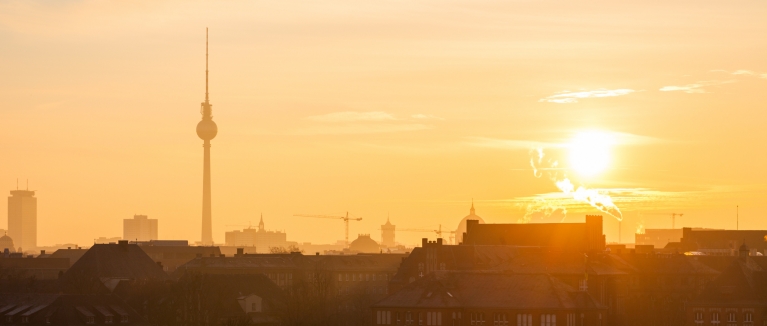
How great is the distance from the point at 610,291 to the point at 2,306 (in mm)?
71841

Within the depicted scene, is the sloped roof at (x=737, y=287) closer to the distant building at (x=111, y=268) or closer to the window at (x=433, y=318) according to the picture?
the window at (x=433, y=318)

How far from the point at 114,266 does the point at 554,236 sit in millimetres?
61002

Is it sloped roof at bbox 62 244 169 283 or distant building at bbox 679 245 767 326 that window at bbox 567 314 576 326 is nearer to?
distant building at bbox 679 245 767 326

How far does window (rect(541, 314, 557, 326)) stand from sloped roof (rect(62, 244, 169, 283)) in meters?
62.8

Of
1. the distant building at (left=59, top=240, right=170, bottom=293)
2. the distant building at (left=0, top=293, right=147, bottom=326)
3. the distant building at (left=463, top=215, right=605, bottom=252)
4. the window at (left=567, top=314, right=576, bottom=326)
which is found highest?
the distant building at (left=463, top=215, right=605, bottom=252)

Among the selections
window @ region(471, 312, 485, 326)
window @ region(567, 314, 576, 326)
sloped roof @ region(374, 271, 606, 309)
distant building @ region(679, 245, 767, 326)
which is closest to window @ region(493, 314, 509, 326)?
sloped roof @ region(374, 271, 606, 309)

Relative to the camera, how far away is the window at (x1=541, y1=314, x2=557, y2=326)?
14888 cm

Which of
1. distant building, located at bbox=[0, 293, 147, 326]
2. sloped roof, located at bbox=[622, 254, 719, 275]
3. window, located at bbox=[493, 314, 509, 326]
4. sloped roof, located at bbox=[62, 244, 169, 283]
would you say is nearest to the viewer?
distant building, located at bbox=[0, 293, 147, 326]

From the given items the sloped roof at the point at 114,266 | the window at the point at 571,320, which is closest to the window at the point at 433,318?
the window at the point at 571,320

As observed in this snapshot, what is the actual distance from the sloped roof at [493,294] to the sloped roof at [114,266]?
160 feet

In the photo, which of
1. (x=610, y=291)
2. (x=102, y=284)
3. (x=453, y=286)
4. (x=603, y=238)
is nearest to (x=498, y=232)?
(x=603, y=238)

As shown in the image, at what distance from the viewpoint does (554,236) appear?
19100cm

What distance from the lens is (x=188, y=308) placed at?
A: 13900 cm

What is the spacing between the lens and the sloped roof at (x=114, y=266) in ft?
621
